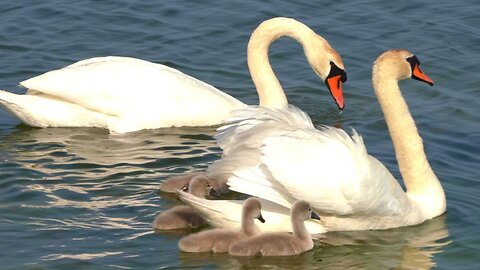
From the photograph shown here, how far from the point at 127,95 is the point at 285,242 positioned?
162 inches

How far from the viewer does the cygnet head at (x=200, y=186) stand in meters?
10.4

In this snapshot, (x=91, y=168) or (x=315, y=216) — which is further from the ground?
(x=315, y=216)

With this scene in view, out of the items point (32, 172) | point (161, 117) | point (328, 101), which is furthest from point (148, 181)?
point (328, 101)

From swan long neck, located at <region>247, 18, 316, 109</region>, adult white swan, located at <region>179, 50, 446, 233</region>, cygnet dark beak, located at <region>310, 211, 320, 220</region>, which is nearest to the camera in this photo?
adult white swan, located at <region>179, 50, 446, 233</region>

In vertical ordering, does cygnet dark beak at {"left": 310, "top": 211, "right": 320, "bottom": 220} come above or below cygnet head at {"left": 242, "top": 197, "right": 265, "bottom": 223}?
below

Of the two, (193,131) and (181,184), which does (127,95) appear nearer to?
(193,131)

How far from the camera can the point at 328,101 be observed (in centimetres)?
1444

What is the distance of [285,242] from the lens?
31.3 feet

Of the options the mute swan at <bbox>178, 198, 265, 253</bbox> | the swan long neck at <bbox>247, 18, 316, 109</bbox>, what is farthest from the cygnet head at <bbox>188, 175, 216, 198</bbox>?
the swan long neck at <bbox>247, 18, 316, 109</bbox>

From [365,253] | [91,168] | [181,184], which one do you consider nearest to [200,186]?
[181,184]

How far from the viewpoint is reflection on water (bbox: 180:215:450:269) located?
9516 millimetres

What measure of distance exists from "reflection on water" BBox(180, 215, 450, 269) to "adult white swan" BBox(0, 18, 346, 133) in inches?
118

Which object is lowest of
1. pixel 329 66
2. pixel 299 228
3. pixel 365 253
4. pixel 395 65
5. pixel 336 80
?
pixel 365 253

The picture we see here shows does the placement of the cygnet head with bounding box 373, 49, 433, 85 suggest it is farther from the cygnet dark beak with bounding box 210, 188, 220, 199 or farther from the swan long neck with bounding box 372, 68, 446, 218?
the cygnet dark beak with bounding box 210, 188, 220, 199
